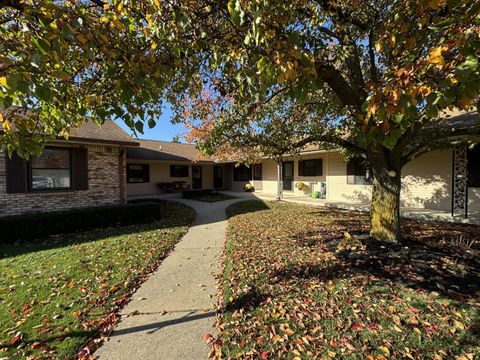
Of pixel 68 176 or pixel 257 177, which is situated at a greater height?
pixel 68 176

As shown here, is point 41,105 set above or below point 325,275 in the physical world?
above

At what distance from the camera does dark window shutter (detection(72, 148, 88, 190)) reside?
30.0 ft

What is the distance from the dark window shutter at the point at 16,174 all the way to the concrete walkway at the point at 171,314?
6.44 m

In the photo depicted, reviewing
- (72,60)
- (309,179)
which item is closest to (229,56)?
(72,60)

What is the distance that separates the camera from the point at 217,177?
23.2 metres

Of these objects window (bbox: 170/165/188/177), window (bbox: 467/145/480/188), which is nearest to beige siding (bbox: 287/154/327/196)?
window (bbox: 467/145/480/188)

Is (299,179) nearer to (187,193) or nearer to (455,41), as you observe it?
(187,193)

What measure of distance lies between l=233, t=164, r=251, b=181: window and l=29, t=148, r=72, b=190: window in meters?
13.4

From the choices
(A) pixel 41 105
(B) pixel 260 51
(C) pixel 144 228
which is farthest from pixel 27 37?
(C) pixel 144 228

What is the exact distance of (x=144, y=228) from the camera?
8.10 meters

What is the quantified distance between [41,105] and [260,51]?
10.6 feet

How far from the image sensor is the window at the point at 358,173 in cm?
1202

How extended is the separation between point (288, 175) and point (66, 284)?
15278 mm

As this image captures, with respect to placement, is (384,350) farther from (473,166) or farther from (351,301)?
(473,166)
